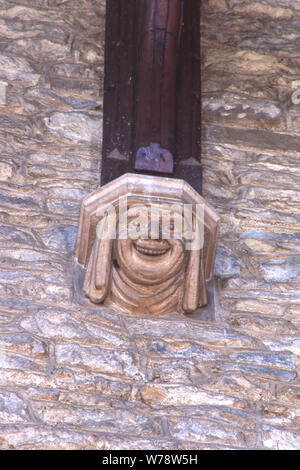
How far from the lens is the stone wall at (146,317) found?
2965mm

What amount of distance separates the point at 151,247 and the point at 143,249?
0.10 ft

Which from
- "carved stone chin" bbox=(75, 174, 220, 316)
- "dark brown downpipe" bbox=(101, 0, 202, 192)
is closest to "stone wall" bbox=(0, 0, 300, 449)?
"carved stone chin" bbox=(75, 174, 220, 316)

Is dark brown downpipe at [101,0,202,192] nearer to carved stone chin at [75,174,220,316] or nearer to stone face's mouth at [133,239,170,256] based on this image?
carved stone chin at [75,174,220,316]

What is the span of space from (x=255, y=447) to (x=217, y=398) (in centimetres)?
23

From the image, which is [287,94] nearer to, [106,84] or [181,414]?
[106,84]

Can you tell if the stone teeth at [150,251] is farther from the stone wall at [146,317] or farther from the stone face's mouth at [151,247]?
the stone wall at [146,317]

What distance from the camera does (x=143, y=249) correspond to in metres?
3.26

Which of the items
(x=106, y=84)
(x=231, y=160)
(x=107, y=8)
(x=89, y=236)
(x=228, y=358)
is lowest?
(x=228, y=358)

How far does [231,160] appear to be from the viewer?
3996 mm

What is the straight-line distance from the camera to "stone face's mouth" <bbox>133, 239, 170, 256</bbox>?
3252 mm

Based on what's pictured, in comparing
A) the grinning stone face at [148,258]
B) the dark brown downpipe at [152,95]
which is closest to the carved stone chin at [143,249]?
the grinning stone face at [148,258]

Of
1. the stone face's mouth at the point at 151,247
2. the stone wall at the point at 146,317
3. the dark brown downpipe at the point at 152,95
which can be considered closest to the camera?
the stone wall at the point at 146,317

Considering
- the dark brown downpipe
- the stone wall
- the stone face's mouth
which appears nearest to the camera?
the stone wall

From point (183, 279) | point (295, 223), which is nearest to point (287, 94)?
point (295, 223)
